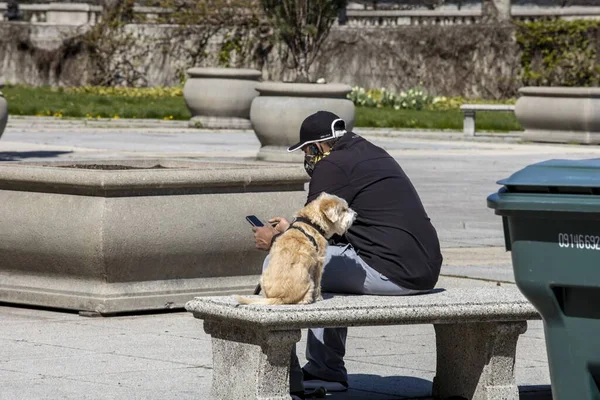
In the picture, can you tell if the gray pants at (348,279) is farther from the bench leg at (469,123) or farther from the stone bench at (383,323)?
the bench leg at (469,123)

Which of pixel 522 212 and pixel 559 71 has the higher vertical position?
pixel 522 212

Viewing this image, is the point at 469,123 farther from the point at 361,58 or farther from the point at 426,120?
the point at 361,58

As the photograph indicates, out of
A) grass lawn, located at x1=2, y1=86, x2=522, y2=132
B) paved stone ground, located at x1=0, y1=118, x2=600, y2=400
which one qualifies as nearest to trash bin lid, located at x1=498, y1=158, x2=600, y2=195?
paved stone ground, located at x1=0, y1=118, x2=600, y2=400

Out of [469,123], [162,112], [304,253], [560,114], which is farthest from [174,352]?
[162,112]

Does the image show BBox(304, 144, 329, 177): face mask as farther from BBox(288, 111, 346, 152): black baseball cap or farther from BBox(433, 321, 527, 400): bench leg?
BBox(433, 321, 527, 400): bench leg

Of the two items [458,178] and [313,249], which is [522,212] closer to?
[313,249]

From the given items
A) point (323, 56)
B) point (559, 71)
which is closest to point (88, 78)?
point (323, 56)

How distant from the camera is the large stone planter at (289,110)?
18859 mm

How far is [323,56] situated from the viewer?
1531 inches

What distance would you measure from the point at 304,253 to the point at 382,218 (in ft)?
2.10

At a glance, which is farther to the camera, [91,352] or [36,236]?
[36,236]

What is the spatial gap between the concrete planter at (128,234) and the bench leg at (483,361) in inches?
101

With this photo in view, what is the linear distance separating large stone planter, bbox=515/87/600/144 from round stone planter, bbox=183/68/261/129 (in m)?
5.34

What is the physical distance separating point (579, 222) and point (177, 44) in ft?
119
